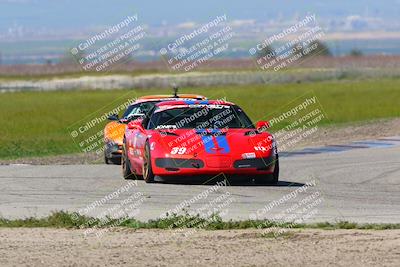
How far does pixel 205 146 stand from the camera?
66.0 ft

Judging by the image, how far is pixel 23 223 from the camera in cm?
1471

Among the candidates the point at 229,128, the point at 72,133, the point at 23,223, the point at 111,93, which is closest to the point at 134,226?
the point at 23,223

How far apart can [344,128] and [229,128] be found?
1526cm

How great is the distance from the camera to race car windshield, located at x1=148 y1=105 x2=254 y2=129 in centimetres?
2091

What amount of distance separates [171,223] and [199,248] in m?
1.57

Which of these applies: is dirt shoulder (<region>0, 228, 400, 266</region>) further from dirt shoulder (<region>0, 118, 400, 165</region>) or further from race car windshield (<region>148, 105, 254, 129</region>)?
dirt shoulder (<region>0, 118, 400, 165</region>)

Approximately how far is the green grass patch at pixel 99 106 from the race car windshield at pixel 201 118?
340 inches

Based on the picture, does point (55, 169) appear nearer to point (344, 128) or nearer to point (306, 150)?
point (306, 150)

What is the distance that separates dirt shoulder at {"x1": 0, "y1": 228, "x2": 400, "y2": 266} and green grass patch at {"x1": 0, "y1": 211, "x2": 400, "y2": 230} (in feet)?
0.88
